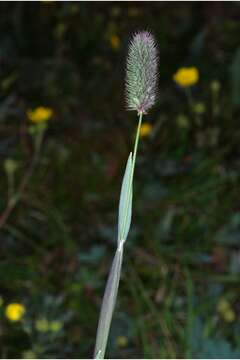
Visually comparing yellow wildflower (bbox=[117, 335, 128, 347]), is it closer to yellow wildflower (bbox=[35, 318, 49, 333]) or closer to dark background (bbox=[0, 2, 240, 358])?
dark background (bbox=[0, 2, 240, 358])

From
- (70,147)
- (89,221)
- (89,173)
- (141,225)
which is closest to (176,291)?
(141,225)

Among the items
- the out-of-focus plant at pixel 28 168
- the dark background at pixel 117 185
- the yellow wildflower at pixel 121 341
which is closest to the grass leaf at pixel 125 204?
the dark background at pixel 117 185

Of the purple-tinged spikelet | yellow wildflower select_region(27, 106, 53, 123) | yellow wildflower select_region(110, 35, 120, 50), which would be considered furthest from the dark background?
the purple-tinged spikelet

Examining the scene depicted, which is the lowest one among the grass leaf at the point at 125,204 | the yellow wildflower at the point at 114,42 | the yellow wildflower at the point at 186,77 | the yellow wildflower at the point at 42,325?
the yellow wildflower at the point at 42,325

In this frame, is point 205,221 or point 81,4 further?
point 81,4

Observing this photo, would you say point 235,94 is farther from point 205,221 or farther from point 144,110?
point 144,110

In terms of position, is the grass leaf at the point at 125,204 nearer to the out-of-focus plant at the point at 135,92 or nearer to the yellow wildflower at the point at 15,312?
the out-of-focus plant at the point at 135,92

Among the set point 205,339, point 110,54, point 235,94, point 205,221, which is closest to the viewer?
point 205,339
